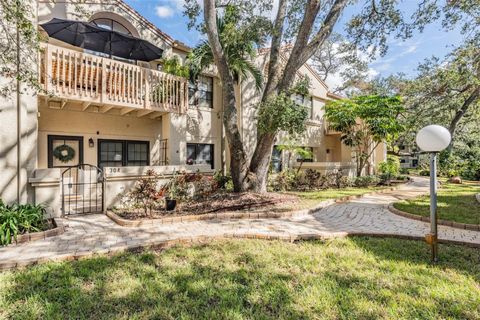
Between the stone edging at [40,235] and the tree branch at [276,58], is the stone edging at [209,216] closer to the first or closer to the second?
the stone edging at [40,235]

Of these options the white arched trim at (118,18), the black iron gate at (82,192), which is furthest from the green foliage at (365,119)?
the black iron gate at (82,192)

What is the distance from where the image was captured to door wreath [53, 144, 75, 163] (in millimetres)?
9859

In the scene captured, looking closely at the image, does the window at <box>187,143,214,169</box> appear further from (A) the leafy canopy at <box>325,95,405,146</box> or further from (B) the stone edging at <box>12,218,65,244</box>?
(A) the leafy canopy at <box>325,95,405,146</box>

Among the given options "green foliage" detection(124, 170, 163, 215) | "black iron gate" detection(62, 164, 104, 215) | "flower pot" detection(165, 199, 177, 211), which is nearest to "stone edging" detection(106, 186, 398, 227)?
"green foliage" detection(124, 170, 163, 215)

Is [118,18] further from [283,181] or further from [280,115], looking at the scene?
[283,181]

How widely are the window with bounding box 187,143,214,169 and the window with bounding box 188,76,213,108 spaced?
196 cm

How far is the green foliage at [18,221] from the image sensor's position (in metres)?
5.05

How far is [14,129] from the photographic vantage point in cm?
647

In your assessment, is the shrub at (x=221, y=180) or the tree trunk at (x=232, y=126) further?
the shrub at (x=221, y=180)

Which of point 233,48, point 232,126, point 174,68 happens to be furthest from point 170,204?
point 233,48

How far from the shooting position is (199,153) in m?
12.7

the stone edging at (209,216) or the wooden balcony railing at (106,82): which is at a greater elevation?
the wooden balcony railing at (106,82)

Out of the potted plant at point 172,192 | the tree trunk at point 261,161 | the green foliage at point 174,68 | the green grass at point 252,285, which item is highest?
the green foliage at point 174,68

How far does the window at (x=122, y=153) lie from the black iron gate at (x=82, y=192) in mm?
855
